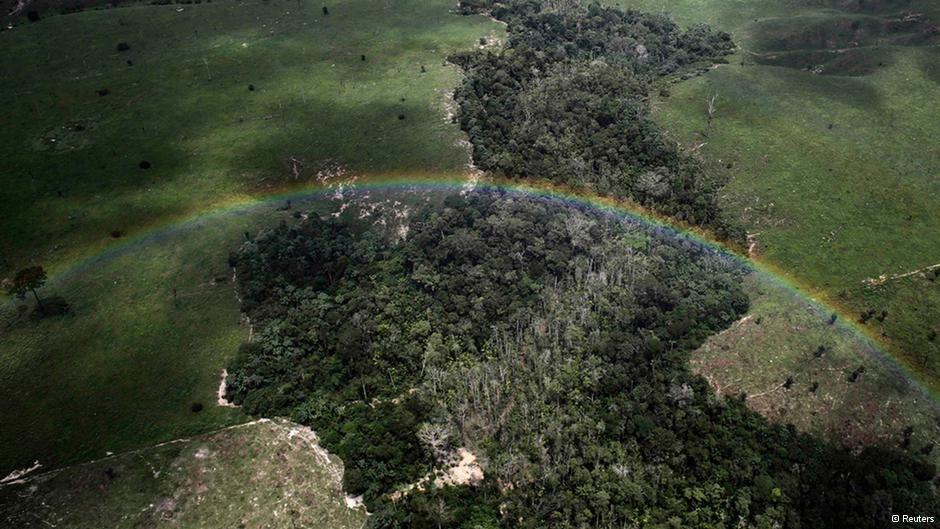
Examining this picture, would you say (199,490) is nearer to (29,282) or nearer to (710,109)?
(29,282)

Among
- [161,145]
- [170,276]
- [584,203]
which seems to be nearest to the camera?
[170,276]

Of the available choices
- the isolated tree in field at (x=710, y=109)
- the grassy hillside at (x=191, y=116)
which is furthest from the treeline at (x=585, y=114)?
the isolated tree in field at (x=710, y=109)

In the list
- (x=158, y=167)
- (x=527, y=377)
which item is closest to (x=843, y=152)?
(x=527, y=377)

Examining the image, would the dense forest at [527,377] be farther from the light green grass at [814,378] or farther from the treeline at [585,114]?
the treeline at [585,114]

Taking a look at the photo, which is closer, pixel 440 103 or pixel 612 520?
pixel 612 520

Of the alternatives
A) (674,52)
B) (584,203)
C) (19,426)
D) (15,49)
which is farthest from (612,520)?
(15,49)

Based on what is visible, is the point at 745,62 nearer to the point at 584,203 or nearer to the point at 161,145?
the point at 584,203
